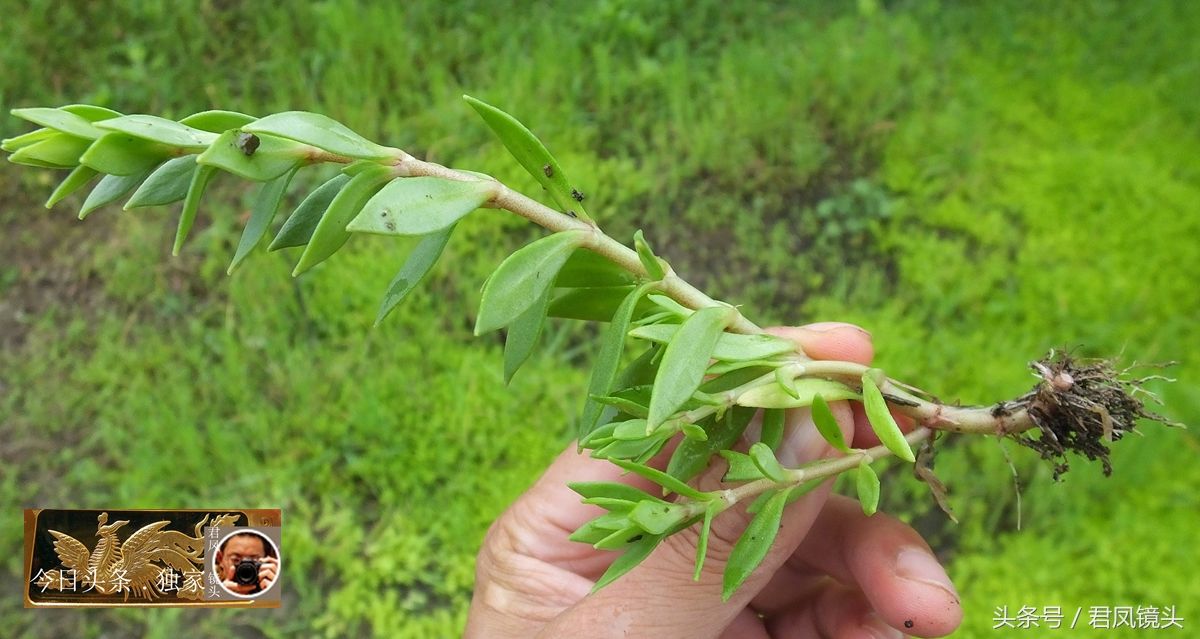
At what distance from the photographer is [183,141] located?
837 mm

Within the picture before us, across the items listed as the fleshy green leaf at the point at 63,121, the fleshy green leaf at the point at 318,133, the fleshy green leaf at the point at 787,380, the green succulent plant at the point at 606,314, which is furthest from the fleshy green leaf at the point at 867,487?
the fleshy green leaf at the point at 63,121

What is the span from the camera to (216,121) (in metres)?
0.89

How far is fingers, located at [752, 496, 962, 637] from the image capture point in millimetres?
1271

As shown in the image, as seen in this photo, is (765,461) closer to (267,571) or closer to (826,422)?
(826,422)

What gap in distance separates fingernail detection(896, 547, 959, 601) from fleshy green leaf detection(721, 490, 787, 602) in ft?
1.47

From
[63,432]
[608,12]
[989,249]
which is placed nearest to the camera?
[63,432]

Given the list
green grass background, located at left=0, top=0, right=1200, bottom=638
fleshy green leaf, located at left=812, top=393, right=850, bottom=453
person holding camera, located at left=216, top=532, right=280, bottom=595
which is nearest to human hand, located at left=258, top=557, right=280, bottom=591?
person holding camera, located at left=216, top=532, right=280, bottom=595

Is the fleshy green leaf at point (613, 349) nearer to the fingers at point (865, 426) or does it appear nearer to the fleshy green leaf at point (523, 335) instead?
the fleshy green leaf at point (523, 335)

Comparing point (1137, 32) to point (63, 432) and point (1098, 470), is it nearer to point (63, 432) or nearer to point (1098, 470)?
point (1098, 470)

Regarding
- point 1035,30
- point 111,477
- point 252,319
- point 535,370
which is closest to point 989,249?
point 1035,30

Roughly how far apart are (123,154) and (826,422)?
744 mm

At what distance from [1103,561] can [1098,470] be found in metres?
0.21

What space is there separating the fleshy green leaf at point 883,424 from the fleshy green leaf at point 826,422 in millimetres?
39

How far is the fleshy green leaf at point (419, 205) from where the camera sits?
78cm
